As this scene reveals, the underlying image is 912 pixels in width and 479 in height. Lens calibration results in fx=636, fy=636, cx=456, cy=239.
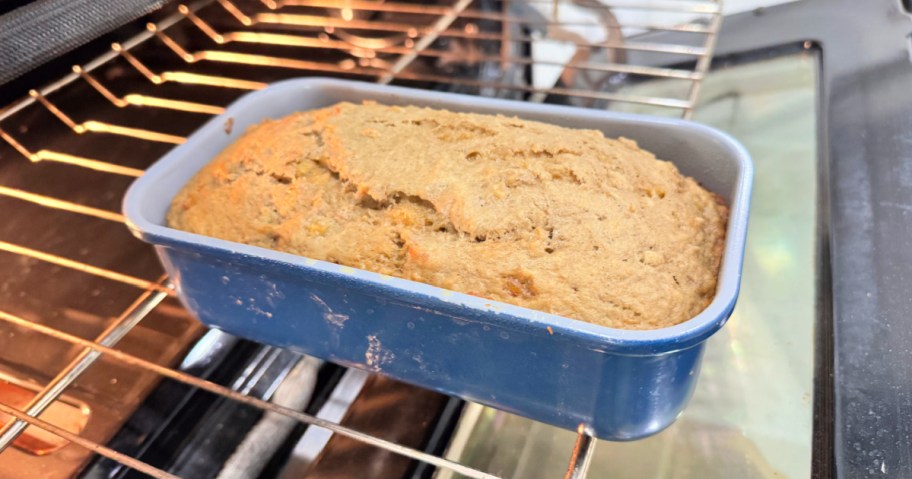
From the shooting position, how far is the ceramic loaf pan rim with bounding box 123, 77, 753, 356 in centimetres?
58

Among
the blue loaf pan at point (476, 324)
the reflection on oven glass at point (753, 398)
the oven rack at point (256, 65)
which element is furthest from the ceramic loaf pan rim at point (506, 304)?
the reflection on oven glass at point (753, 398)

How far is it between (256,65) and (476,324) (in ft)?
3.15

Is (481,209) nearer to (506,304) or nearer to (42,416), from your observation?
(506,304)

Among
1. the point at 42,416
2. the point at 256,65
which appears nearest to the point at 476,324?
the point at 42,416

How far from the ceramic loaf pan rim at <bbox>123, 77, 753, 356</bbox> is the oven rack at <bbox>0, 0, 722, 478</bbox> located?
0.47 feet

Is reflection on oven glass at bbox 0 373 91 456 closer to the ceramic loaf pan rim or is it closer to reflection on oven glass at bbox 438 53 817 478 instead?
the ceramic loaf pan rim

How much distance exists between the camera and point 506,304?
61 cm

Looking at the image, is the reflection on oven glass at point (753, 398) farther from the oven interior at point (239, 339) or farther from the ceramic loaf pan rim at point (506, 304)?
the ceramic loaf pan rim at point (506, 304)

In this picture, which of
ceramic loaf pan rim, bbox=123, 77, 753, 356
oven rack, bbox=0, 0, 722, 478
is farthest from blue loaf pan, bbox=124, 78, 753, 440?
oven rack, bbox=0, 0, 722, 478

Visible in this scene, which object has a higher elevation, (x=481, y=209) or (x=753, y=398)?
(x=481, y=209)

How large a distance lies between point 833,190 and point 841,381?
37cm

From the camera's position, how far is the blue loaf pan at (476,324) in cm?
60

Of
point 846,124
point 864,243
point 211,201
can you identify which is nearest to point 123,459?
point 211,201

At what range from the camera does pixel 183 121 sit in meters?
1.22
